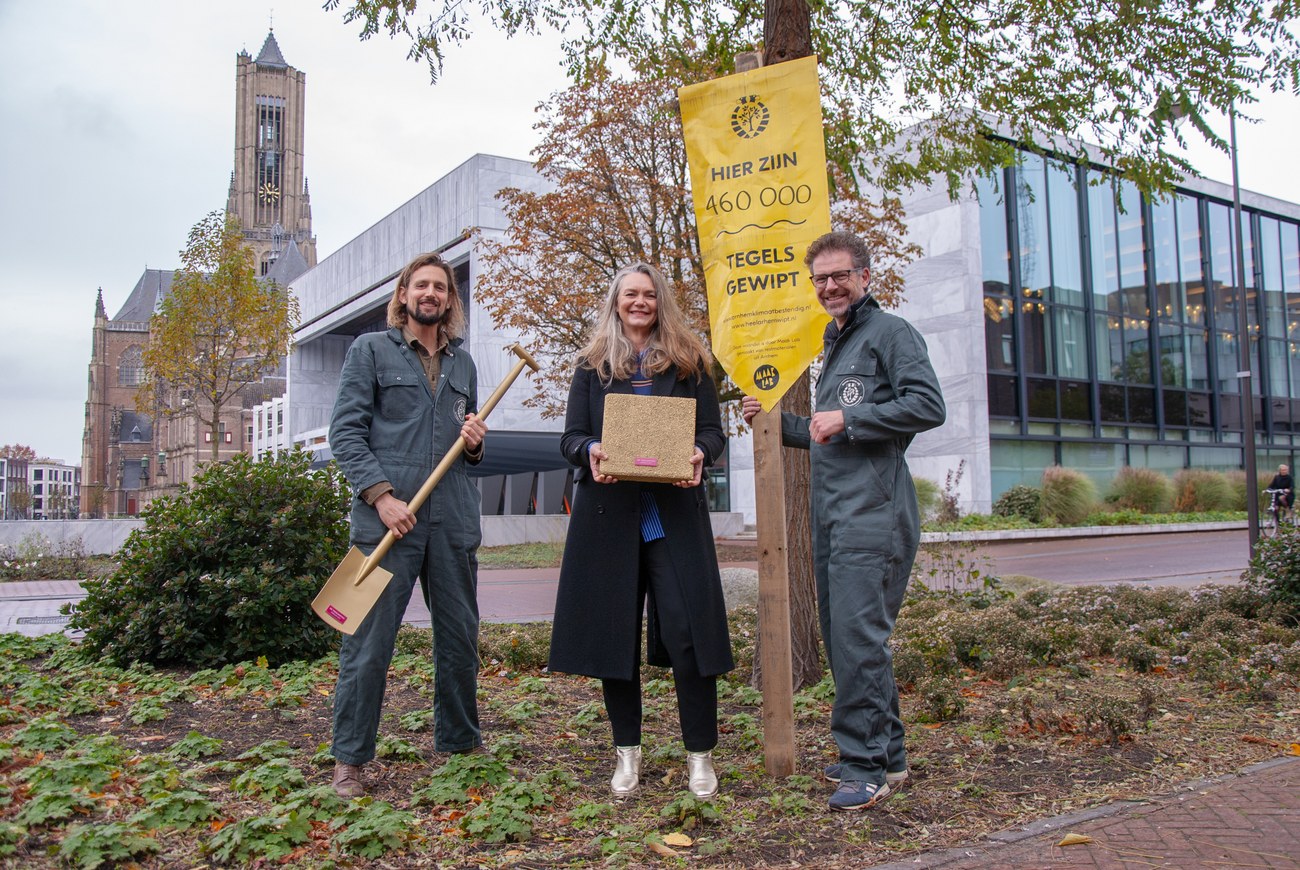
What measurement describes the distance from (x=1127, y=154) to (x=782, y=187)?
13.9 feet

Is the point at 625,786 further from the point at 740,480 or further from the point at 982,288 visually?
the point at 740,480

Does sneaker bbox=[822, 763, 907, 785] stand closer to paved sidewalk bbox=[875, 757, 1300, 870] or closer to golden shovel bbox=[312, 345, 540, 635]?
paved sidewalk bbox=[875, 757, 1300, 870]

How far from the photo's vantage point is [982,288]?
26.9 m

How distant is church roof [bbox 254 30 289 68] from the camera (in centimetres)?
→ 10944

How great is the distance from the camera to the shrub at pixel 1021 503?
80.0 feet

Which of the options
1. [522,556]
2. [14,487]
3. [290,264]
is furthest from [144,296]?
[522,556]

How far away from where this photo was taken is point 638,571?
3.65 m

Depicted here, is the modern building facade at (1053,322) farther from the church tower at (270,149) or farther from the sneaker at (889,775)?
the church tower at (270,149)

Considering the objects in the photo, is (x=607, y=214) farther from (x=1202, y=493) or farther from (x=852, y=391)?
(x=1202, y=493)

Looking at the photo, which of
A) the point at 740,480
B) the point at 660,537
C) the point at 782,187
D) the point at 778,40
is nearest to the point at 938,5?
the point at 778,40

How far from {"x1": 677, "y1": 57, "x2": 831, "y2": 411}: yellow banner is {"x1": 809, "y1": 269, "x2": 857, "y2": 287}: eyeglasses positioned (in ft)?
1.04

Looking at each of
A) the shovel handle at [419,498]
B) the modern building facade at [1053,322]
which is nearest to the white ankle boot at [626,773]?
the shovel handle at [419,498]

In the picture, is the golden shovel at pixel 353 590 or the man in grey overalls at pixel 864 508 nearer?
the man in grey overalls at pixel 864 508

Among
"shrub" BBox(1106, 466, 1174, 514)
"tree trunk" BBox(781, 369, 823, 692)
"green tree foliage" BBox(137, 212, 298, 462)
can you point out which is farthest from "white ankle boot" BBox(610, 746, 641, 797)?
"shrub" BBox(1106, 466, 1174, 514)
